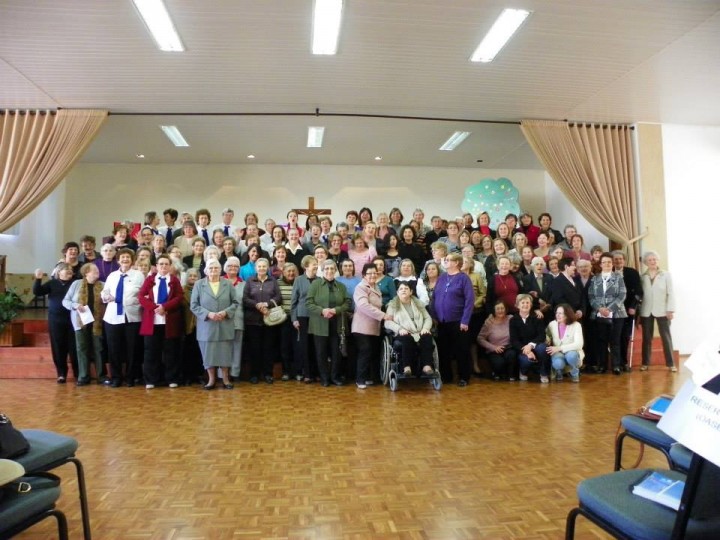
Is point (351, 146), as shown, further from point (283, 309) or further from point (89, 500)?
point (89, 500)

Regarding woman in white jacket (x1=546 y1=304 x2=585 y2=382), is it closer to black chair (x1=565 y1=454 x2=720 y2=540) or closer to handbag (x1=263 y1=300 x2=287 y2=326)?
handbag (x1=263 y1=300 x2=287 y2=326)

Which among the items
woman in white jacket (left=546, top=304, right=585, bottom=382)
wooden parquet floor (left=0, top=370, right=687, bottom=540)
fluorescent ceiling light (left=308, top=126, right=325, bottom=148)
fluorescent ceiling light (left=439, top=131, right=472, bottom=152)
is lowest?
wooden parquet floor (left=0, top=370, right=687, bottom=540)

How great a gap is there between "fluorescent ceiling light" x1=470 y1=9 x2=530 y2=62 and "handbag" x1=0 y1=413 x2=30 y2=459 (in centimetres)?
508

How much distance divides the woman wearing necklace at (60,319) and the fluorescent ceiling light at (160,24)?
286 centimetres

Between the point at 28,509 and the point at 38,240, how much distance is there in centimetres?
1042

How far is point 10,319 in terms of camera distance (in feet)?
20.2

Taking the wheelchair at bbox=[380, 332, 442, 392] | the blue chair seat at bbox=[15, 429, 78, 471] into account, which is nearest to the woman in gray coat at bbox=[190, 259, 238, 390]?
the wheelchair at bbox=[380, 332, 442, 392]

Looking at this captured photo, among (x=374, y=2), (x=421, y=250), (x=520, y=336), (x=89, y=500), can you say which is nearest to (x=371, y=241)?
(x=421, y=250)

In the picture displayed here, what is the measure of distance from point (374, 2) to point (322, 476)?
4.15m

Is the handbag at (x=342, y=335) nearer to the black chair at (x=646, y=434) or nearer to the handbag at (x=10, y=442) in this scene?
the black chair at (x=646, y=434)

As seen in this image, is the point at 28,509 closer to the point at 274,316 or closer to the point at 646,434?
the point at 646,434

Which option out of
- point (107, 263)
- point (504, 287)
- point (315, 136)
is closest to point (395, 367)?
point (504, 287)

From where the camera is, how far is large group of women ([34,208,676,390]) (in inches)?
212

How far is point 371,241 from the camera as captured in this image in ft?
21.3
